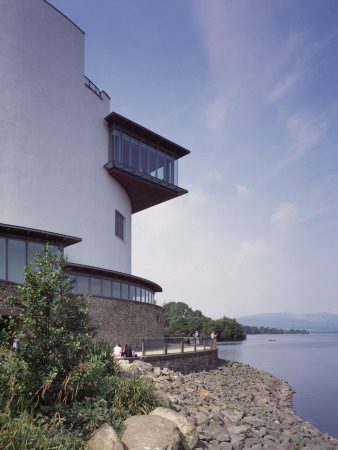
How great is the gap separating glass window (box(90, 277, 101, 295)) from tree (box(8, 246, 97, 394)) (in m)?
20.0

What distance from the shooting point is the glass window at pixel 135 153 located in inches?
1462

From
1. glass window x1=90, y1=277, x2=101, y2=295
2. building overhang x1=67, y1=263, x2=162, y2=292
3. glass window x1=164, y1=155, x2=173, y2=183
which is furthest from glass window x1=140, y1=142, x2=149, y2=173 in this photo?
glass window x1=90, y1=277, x2=101, y2=295

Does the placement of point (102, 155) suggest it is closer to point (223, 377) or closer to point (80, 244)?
point (80, 244)

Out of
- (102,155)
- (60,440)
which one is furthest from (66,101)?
(60,440)

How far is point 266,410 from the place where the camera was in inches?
862

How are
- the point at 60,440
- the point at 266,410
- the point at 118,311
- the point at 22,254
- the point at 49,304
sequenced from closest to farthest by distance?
the point at 60,440 < the point at 49,304 < the point at 266,410 < the point at 22,254 < the point at 118,311

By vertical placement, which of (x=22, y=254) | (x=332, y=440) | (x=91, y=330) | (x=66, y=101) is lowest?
(x=332, y=440)

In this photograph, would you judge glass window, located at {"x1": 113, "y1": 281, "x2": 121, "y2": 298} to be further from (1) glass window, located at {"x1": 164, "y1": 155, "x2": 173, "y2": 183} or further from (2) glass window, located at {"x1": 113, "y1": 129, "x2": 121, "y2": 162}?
(1) glass window, located at {"x1": 164, "y1": 155, "x2": 173, "y2": 183}

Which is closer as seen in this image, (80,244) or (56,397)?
(56,397)

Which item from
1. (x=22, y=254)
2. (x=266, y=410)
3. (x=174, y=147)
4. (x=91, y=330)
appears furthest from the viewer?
(x=174, y=147)

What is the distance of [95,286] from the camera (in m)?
29.8

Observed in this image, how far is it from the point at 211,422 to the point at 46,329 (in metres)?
8.17

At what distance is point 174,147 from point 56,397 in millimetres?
33307

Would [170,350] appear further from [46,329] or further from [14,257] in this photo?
[46,329]
